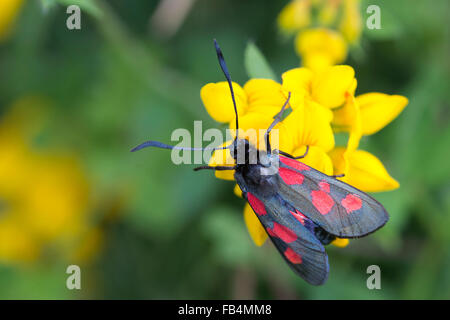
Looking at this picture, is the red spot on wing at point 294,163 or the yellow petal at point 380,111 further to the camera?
the yellow petal at point 380,111

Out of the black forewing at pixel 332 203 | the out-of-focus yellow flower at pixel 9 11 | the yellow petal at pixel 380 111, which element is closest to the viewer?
the black forewing at pixel 332 203

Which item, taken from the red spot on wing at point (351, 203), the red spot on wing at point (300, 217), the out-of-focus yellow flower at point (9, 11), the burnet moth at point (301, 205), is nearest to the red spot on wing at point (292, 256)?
the burnet moth at point (301, 205)

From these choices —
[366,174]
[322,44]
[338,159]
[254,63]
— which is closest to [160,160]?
[322,44]

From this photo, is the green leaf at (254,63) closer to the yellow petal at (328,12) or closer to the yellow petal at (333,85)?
the yellow petal at (333,85)

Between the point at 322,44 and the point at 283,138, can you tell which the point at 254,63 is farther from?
the point at 322,44

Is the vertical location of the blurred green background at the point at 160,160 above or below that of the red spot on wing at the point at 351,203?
above

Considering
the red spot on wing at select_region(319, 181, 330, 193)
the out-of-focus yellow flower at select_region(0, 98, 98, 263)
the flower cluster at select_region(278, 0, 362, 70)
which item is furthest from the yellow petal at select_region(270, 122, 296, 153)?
the out-of-focus yellow flower at select_region(0, 98, 98, 263)

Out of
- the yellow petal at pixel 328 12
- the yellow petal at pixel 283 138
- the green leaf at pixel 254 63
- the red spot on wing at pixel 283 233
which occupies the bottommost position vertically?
the red spot on wing at pixel 283 233
